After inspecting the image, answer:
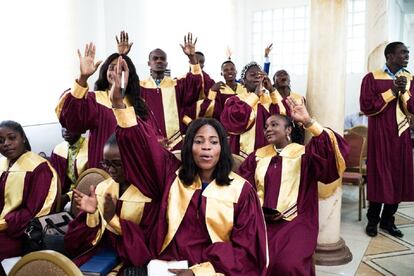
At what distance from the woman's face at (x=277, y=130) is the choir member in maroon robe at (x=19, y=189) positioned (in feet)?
5.01

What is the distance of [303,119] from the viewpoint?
250 cm

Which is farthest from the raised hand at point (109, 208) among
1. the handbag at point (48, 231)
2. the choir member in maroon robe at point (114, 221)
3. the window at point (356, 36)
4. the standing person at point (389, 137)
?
the window at point (356, 36)

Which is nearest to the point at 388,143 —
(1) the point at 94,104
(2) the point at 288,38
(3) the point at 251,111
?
(3) the point at 251,111

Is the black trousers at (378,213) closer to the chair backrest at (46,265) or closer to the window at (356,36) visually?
the chair backrest at (46,265)

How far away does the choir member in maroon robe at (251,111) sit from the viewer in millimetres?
3633

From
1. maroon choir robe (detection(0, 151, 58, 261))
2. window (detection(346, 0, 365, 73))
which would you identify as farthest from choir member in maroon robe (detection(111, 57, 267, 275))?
window (detection(346, 0, 365, 73))

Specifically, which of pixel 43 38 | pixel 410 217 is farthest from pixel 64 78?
pixel 410 217

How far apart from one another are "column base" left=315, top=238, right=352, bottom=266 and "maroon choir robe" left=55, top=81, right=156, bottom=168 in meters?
1.84

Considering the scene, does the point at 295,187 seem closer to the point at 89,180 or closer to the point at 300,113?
the point at 300,113

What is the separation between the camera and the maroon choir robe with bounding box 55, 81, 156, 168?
8.81 feet

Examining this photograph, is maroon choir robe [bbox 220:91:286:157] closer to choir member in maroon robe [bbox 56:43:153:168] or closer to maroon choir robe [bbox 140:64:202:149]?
maroon choir robe [bbox 140:64:202:149]

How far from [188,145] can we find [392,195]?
2.70 meters

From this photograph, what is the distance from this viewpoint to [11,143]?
2.67m

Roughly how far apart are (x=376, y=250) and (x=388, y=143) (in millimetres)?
1059
